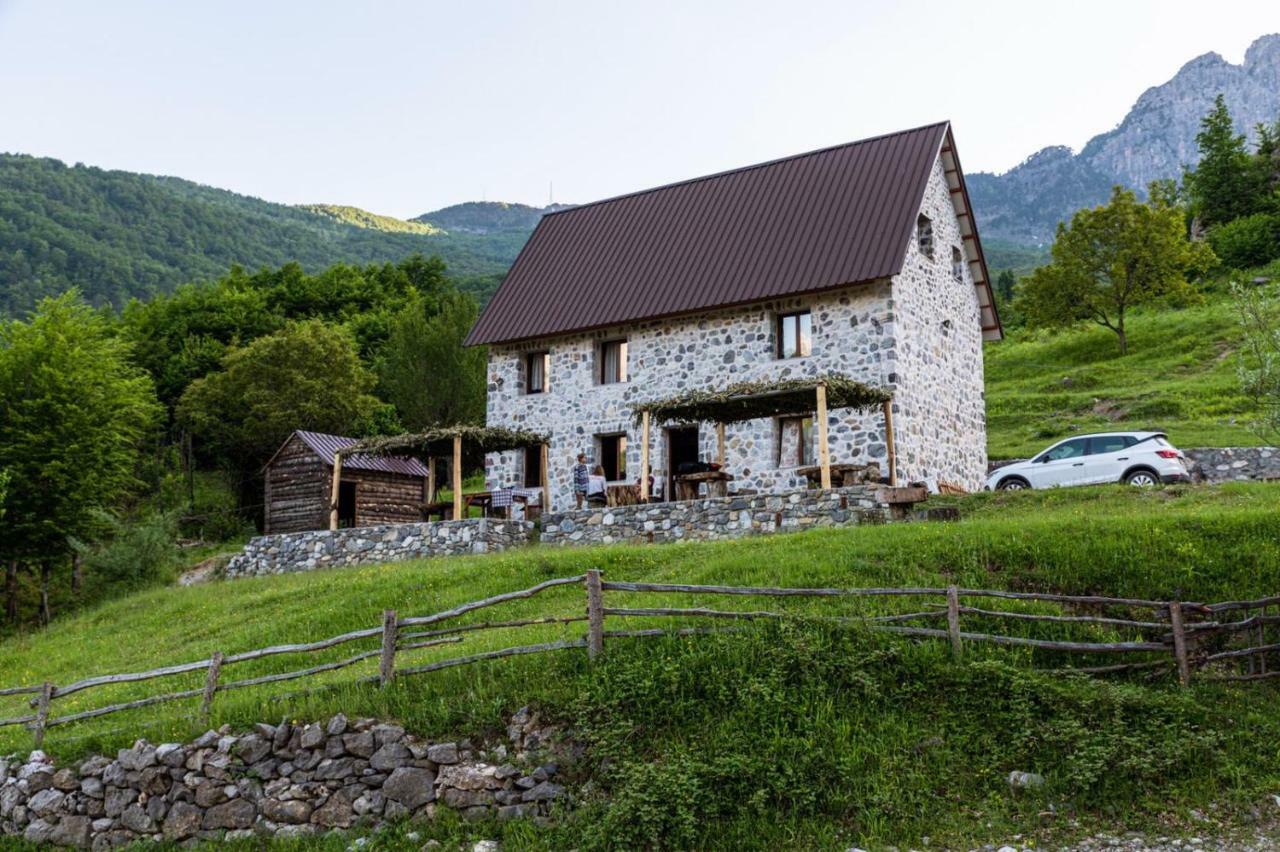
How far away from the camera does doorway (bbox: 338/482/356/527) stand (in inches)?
1371

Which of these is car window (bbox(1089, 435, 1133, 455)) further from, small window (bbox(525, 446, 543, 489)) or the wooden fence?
small window (bbox(525, 446, 543, 489))

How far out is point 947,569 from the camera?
597 inches

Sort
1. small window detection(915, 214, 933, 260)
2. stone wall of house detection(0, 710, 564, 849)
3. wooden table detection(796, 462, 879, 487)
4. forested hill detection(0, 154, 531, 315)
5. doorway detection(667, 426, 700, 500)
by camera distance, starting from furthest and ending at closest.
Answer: forested hill detection(0, 154, 531, 315), small window detection(915, 214, 933, 260), doorway detection(667, 426, 700, 500), wooden table detection(796, 462, 879, 487), stone wall of house detection(0, 710, 564, 849)

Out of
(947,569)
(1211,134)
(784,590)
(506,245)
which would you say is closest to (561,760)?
(784,590)

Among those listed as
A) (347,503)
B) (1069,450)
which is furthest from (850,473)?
(347,503)

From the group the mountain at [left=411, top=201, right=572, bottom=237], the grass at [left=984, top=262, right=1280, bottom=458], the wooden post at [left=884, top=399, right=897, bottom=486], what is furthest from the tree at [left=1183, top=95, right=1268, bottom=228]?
the mountain at [left=411, top=201, right=572, bottom=237]

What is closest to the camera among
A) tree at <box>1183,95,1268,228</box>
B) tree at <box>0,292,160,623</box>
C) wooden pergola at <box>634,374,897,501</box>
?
wooden pergola at <box>634,374,897,501</box>

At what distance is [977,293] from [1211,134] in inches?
1799

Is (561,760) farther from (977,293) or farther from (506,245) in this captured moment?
(506,245)

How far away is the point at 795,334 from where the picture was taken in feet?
89.9

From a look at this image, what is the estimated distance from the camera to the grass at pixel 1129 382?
33250 millimetres

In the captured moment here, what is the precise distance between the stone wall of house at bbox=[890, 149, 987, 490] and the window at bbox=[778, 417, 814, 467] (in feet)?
6.89

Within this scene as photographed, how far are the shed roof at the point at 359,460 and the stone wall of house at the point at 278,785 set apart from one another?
836 inches

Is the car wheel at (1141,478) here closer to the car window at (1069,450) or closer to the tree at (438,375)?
the car window at (1069,450)
